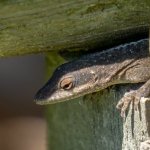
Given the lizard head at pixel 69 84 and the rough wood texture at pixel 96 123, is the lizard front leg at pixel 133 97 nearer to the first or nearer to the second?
the rough wood texture at pixel 96 123

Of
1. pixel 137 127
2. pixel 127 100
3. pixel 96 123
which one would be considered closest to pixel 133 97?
pixel 127 100

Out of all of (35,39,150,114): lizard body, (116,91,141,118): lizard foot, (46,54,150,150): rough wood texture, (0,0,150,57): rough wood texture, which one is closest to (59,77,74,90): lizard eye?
(35,39,150,114): lizard body

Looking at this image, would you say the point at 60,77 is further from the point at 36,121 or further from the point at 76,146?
the point at 36,121

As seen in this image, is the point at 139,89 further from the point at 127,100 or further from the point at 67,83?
the point at 67,83

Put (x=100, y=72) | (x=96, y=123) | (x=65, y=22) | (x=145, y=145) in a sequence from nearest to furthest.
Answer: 1. (x=145, y=145)
2. (x=65, y=22)
3. (x=100, y=72)
4. (x=96, y=123)

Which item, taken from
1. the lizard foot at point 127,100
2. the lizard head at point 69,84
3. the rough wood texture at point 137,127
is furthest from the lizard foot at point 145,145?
the lizard head at point 69,84

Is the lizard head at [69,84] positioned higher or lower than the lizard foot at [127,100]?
higher

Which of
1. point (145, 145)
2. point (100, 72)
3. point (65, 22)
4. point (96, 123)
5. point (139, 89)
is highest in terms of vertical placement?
point (65, 22)
